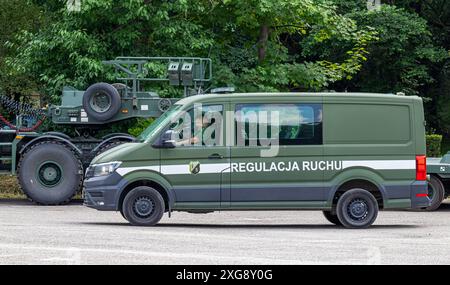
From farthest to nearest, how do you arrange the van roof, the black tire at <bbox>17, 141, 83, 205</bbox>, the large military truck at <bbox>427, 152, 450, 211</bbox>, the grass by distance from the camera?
the grass → the black tire at <bbox>17, 141, 83, 205</bbox> → the large military truck at <bbox>427, 152, 450, 211</bbox> → the van roof

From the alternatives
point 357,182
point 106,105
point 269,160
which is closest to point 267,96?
point 269,160

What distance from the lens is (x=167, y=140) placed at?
16.8m

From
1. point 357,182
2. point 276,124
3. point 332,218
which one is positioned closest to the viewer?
point 276,124

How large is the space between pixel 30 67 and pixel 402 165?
38.6 ft

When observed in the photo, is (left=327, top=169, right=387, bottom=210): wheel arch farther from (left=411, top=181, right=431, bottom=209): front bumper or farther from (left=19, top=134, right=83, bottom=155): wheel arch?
(left=19, top=134, right=83, bottom=155): wheel arch

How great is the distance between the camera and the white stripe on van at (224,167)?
55.3ft

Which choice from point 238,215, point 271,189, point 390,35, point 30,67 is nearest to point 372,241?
point 271,189

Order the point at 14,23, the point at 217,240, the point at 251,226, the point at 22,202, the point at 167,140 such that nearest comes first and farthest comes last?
the point at 217,240 → the point at 167,140 → the point at 251,226 → the point at 22,202 → the point at 14,23

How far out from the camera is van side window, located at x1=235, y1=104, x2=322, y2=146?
17.0m

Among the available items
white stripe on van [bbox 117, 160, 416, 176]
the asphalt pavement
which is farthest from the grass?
white stripe on van [bbox 117, 160, 416, 176]

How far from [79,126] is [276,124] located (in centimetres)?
789

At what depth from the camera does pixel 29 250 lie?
12961 mm

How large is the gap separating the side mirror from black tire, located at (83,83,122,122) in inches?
250

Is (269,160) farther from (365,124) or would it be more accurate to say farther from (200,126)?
(365,124)
